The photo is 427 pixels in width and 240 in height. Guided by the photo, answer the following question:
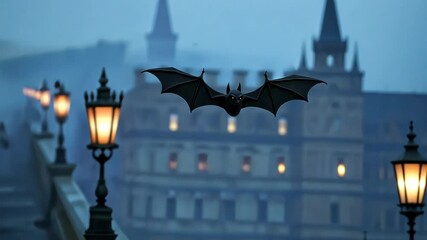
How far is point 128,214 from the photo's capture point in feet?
348

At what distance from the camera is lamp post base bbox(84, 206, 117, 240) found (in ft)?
42.5

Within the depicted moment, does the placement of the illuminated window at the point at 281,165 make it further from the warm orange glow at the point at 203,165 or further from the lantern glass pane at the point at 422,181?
the lantern glass pane at the point at 422,181

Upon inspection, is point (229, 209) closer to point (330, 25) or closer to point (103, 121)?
point (330, 25)

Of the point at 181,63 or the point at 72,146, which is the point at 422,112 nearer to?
the point at 181,63

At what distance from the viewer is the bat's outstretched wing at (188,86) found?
41.3 ft

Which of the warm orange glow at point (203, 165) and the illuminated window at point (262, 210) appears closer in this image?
the illuminated window at point (262, 210)

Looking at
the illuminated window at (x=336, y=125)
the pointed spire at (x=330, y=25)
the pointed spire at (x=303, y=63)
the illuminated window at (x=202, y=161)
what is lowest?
the illuminated window at (x=202, y=161)

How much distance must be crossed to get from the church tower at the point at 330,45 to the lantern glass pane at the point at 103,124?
314 feet

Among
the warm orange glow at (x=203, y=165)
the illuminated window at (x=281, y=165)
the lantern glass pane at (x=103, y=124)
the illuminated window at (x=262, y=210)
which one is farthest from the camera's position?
the warm orange glow at (x=203, y=165)

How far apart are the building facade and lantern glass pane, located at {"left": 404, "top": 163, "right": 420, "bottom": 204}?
92013 mm

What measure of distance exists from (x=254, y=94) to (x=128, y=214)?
93.8 meters

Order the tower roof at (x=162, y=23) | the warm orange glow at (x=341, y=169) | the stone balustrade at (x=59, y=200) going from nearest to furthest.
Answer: the stone balustrade at (x=59, y=200) → the warm orange glow at (x=341, y=169) → the tower roof at (x=162, y=23)

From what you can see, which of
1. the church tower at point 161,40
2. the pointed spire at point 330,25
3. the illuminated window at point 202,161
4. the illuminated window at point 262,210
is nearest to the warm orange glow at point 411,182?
the illuminated window at point 262,210

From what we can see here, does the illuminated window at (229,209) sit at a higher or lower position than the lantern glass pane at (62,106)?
higher
